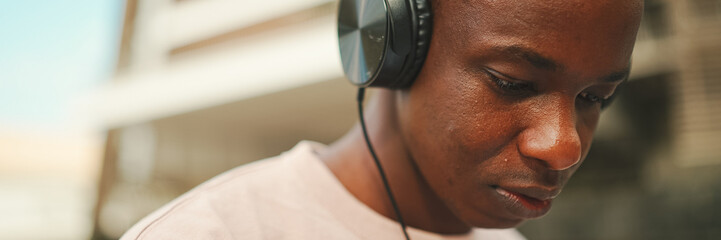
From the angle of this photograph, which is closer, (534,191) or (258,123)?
(534,191)

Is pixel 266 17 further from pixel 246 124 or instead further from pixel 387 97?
pixel 387 97

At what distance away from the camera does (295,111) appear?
8.30m

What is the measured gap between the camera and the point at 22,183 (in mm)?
4219

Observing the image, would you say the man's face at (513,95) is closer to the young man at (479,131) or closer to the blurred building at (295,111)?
the young man at (479,131)

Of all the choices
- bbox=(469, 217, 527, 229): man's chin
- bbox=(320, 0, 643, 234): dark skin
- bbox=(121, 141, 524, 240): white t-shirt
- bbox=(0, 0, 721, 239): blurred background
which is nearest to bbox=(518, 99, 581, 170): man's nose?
bbox=(320, 0, 643, 234): dark skin

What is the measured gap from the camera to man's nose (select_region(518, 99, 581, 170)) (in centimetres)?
76

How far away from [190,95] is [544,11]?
308 inches

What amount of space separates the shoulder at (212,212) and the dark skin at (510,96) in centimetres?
27

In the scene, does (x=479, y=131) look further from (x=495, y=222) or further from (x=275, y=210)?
(x=275, y=210)

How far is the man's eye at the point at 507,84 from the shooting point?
78 cm

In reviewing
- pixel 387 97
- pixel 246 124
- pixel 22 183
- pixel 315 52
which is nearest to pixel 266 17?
pixel 315 52

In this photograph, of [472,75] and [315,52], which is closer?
[472,75]

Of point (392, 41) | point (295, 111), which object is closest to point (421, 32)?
point (392, 41)

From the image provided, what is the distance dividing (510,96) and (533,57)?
69 millimetres
